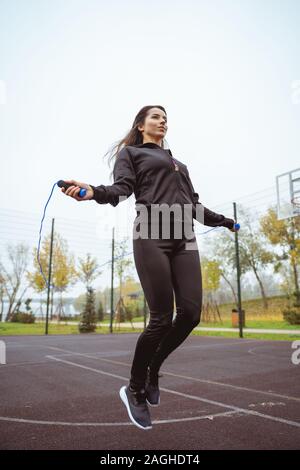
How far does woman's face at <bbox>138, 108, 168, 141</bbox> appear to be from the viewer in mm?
2781

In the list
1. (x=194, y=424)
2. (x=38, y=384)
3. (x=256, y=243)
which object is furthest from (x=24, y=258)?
(x=194, y=424)

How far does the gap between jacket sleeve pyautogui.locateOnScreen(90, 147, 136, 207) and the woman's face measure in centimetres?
36

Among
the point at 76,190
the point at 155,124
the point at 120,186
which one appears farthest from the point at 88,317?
the point at 76,190

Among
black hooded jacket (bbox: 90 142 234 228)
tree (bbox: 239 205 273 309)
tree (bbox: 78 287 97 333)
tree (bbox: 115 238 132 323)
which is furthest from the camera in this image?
tree (bbox: 239 205 273 309)

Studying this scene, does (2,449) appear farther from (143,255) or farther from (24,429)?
(143,255)

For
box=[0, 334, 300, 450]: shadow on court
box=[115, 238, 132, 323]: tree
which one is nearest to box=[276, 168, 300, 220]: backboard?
box=[0, 334, 300, 450]: shadow on court

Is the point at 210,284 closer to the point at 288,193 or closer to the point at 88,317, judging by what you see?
the point at 88,317

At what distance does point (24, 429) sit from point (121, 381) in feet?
8.04

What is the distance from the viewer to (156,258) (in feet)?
7.52

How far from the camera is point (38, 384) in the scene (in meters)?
5.09

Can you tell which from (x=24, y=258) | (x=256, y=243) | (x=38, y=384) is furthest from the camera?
(x=24, y=258)

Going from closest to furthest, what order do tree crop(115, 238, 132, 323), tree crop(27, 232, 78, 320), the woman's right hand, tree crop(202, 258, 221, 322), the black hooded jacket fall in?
the woman's right hand
the black hooded jacket
tree crop(115, 238, 132, 323)
tree crop(202, 258, 221, 322)
tree crop(27, 232, 78, 320)

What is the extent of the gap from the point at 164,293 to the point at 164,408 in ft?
6.59

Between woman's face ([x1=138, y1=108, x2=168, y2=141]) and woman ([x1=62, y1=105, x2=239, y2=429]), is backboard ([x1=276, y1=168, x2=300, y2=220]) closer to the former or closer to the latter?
woman's face ([x1=138, y1=108, x2=168, y2=141])
